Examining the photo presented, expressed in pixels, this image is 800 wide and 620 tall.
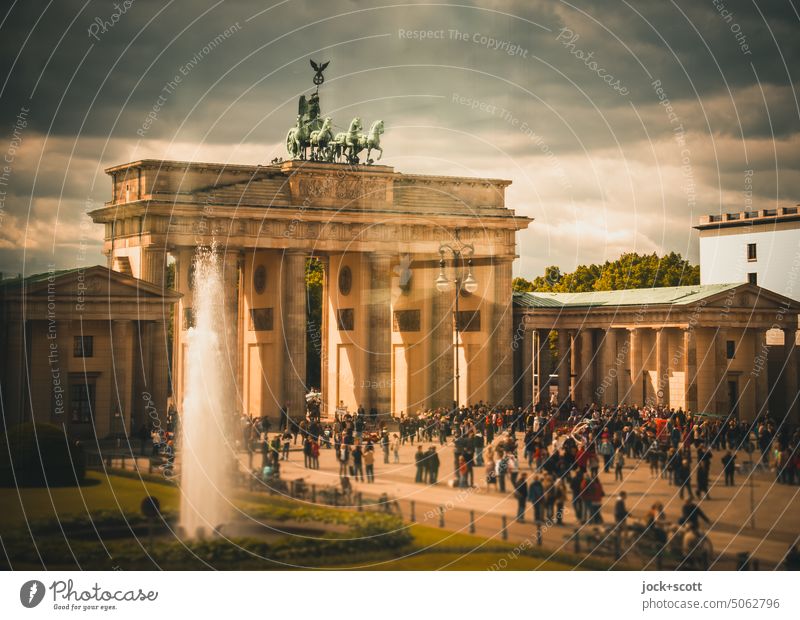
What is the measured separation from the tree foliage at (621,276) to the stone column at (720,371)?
2901 centimetres

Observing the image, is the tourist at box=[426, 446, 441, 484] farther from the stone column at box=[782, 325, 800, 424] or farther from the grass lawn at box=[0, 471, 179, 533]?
Result: the stone column at box=[782, 325, 800, 424]

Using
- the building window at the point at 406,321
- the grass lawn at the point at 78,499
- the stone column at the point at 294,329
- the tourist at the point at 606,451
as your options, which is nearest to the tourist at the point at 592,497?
the tourist at the point at 606,451

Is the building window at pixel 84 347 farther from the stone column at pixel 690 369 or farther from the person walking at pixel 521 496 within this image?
the stone column at pixel 690 369

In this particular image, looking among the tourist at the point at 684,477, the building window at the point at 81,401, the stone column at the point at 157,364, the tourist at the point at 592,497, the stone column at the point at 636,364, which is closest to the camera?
the tourist at the point at 592,497

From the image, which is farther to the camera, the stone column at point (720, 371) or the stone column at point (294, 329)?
the stone column at point (720, 371)

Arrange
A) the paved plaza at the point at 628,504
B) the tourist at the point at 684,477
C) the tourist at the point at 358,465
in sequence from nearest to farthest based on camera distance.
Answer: the paved plaza at the point at 628,504
the tourist at the point at 684,477
the tourist at the point at 358,465

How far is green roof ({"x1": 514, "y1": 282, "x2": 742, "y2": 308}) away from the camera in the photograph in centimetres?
7188

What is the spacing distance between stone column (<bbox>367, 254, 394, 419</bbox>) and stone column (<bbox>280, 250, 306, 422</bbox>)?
3.97m

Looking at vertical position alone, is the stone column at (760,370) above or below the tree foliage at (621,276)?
below

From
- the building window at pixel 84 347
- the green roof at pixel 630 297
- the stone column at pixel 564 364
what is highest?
the green roof at pixel 630 297

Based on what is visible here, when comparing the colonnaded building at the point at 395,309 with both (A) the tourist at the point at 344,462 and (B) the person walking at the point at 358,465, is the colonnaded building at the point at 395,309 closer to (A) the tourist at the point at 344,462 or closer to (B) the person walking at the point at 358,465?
(A) the tourist at the point at 344,462

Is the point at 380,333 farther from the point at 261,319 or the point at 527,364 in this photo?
the point at 527,364

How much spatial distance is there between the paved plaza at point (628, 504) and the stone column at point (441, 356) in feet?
94.4

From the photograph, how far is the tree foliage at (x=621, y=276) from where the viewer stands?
105 m
